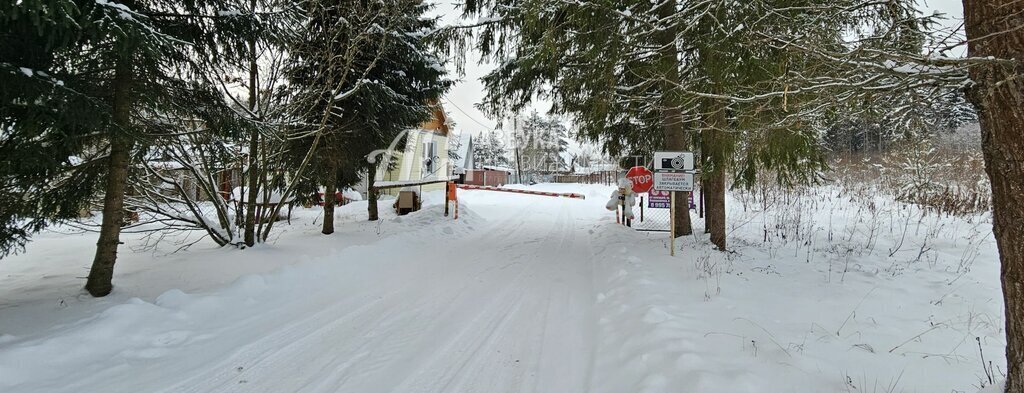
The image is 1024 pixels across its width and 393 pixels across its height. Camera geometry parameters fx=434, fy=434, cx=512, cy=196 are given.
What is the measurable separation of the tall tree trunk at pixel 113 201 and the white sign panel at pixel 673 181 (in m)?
6.67

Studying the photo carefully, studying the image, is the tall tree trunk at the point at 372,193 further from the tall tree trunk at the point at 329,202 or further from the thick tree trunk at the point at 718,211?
the thick tree trunk at the point at 718,211

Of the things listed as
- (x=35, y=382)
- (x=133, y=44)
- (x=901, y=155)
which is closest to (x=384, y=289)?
(x=35, y=382)

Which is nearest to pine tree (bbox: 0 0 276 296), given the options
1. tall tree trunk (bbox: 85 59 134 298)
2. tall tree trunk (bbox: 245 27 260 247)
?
tall tree trunk (bbox: 85 59 134 298)

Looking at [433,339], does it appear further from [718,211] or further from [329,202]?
[329,202]

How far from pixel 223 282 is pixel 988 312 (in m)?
7.64

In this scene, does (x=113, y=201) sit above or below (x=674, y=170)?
below

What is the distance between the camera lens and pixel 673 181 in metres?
6.86

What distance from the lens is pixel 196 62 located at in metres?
5.13

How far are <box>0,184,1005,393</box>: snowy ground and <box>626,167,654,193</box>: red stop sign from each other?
372cm

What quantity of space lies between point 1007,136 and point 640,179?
8.86m

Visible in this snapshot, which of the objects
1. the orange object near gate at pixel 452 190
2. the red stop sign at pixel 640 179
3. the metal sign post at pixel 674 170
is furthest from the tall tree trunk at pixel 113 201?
the red stop sign at pixel 640 179

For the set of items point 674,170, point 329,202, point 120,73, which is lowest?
point 329,202

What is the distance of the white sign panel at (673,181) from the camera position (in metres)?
6.81

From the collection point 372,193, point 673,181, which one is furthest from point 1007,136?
point 372,193
